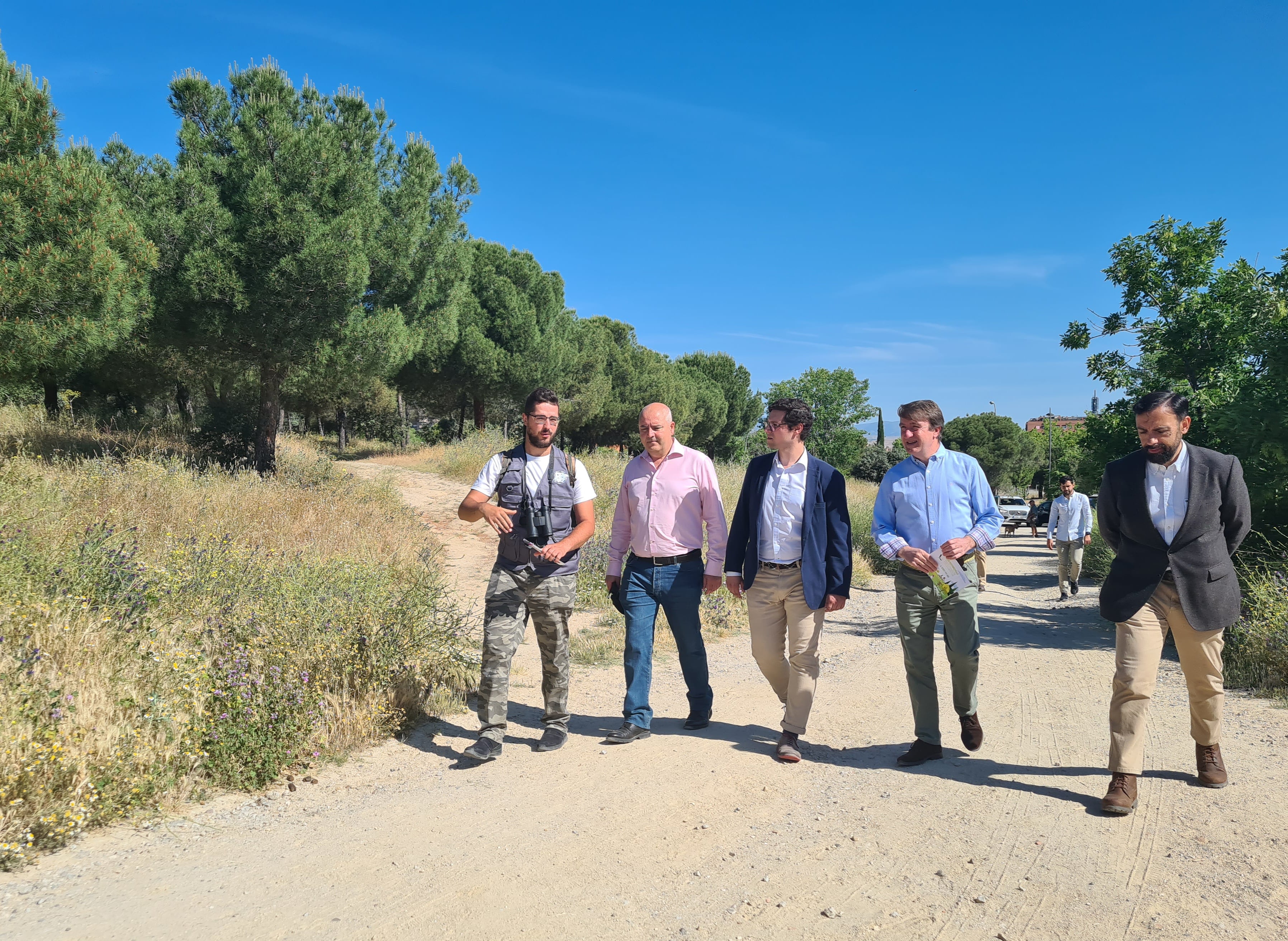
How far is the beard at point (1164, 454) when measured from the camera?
3.88 metres

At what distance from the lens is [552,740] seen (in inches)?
187

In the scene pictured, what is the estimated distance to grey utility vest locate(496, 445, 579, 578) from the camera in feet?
15.2

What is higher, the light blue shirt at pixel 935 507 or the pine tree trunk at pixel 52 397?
the pine tree trunk at pixel 52 397

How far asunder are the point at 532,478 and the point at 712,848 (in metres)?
2.24

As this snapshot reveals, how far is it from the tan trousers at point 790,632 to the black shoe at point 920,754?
0.57m

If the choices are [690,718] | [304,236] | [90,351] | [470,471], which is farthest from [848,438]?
[690,718]

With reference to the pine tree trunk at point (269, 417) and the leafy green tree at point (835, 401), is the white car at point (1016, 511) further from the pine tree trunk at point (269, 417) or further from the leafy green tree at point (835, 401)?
the pine tree trunk at point (269, 417)

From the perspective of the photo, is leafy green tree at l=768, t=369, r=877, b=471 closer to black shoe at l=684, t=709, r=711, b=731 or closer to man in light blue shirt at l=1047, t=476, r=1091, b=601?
man in light blue shirt at l=1047, t=476, r=1091, b=601

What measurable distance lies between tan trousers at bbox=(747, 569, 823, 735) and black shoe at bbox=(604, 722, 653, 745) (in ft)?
2.75

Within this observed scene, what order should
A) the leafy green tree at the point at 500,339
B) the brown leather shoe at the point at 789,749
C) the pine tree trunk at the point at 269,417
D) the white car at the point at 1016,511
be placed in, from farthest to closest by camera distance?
the white car at the point at 1016,511
the leafy green tree at the point at 500,339
the pine tree trunk at the point at 269,417
the brown leather shoe at the point at 789,749

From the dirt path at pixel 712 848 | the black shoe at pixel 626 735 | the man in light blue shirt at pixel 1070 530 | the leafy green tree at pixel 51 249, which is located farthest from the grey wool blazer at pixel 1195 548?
the leafy green tree at pixel 51 249

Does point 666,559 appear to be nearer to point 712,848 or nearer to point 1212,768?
point 712,848

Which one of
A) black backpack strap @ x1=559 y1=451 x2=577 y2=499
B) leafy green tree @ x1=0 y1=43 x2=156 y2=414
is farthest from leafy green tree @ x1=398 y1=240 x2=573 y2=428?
black backpack strap @ x1=559 y1=451 x2=577 y2=499

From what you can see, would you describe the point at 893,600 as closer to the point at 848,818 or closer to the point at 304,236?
the point at 848,818
